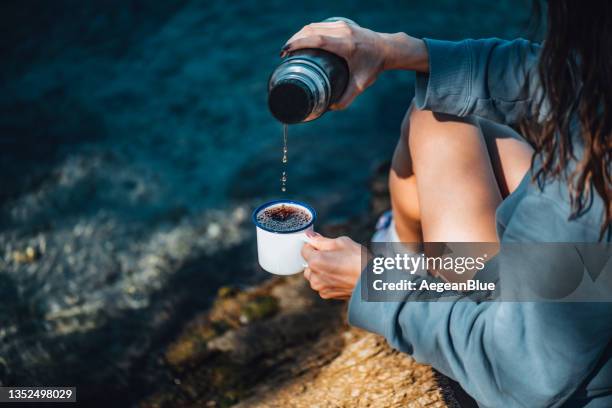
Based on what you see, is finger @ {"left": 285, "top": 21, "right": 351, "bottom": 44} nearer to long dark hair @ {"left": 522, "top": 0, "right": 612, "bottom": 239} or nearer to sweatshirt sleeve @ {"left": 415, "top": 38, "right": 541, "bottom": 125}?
sweatshirt sleeve @ {"left": 415, "top": 38, "right": 541, "bottom": 125}

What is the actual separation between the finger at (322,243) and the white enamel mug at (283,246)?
0.03 meters

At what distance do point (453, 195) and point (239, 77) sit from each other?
3467 mm

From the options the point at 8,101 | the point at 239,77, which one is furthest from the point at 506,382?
the point at 8,101

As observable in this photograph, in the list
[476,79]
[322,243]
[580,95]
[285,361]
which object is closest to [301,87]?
[322,243]

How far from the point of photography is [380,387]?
2.10 metres

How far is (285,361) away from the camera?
2.52 m

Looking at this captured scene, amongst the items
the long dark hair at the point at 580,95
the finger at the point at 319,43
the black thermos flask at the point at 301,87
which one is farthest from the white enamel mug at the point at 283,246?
the long dark hair at the point at 580,95

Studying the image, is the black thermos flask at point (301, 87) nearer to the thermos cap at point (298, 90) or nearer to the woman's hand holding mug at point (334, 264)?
the thermos cap at point (298, 90)

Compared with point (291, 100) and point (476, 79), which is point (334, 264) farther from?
point (476, 79)

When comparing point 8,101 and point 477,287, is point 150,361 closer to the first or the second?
point 477,287

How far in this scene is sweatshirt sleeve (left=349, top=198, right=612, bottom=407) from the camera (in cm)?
123

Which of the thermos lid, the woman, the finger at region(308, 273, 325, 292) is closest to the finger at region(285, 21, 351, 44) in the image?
the woman

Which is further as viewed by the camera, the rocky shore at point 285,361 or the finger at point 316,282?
the rocky shore at point 285,361

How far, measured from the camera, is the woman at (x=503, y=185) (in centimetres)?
117
